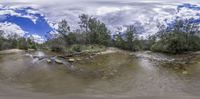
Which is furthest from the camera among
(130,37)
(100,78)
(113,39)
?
(113,39)

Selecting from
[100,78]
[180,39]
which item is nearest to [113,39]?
[180,39]

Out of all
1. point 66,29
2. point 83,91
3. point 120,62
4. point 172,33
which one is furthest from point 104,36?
point 83,91

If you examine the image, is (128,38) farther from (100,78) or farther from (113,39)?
(100,78)

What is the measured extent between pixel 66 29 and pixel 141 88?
3853cm

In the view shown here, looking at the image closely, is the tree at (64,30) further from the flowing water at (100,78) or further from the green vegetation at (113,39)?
the flowing water at (100,78)

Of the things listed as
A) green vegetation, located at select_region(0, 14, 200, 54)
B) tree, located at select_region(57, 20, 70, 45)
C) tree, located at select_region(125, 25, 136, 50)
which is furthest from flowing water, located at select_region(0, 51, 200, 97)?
tree, located at select_region(57, 20, 70, 45)

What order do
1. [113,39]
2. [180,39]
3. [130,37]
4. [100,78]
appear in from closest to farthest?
[100,78] < [180,39] < [130,37] < [113,39]

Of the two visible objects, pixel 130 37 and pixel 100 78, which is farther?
pixel 130 37

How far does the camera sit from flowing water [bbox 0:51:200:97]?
15.8 meters

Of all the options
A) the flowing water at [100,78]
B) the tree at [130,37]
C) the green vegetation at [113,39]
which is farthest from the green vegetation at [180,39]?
the flowing water at [100,78]

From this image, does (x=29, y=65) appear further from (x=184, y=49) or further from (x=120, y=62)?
(x=184, y=49)

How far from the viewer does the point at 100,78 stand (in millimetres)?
18422

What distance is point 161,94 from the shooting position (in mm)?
15289

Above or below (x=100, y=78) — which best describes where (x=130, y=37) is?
below
